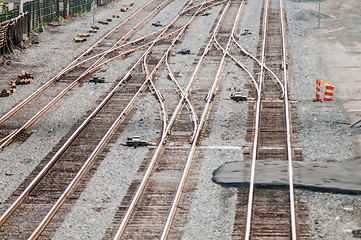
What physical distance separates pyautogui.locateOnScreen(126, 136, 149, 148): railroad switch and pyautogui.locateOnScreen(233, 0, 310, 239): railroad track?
2.78 meters

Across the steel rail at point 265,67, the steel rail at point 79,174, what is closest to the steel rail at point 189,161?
the steel rail at point 265,67

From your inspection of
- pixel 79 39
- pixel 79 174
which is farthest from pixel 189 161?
pixel 79 39

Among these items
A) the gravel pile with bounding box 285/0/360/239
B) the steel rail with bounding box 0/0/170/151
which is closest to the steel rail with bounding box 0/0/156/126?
the steel rail with bounding box 0/0/170/151

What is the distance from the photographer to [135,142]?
16.4m

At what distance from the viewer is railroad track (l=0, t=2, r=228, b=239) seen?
12.2m

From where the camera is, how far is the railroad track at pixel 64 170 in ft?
40.2

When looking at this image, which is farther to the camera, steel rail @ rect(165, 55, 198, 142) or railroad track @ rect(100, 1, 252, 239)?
steel rail @ rect(165, 55, 198, 142)

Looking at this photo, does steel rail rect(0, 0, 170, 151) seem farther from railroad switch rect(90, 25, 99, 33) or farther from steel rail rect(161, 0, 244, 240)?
steel rail rect(161, 0, 244, 240)

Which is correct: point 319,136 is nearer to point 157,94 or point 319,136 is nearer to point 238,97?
point 238,97

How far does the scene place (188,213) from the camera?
41.3 feet

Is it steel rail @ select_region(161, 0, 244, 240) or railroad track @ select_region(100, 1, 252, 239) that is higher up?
steel rail @ select_region(161, 0, 244, 240)

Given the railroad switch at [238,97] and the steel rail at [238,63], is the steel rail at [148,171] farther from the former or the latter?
the steel rail at [238,63]

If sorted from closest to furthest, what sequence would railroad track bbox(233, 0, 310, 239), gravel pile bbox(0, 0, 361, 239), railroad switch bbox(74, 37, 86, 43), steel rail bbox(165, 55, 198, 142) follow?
railroad track bbox(233, 0, 310, 239)
gravel pile bbox(0, 0, 361, 239)
steel rail bbox(165, 55, 198, 142)
railroad switch bbox(74, 37, 86, 43)

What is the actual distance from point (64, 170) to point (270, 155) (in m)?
5.03
